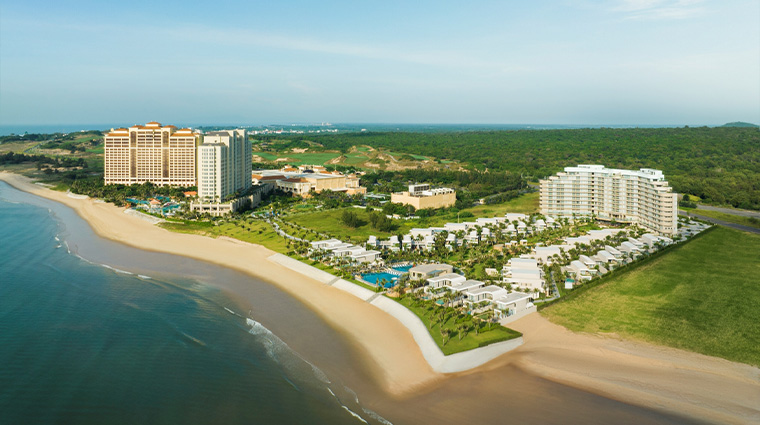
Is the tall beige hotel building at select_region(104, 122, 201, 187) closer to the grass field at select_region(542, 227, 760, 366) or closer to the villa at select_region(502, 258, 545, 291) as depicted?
the villa at select_region(502, 258, 545, 291)

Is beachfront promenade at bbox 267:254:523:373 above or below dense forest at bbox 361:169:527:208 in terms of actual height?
below

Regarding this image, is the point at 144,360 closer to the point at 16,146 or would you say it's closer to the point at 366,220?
the point at 366,220

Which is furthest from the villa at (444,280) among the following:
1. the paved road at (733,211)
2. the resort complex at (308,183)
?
the paved road at (733,211)

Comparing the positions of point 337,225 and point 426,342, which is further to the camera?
point 337,225

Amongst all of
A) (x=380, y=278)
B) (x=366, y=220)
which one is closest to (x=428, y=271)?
(x=380, y=278)

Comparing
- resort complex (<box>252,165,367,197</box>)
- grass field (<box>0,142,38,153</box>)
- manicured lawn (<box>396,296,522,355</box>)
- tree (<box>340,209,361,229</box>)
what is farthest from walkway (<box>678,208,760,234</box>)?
grass field (<box>0,142,38,153</box>)

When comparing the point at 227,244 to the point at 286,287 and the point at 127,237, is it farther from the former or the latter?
the point at 286,287
